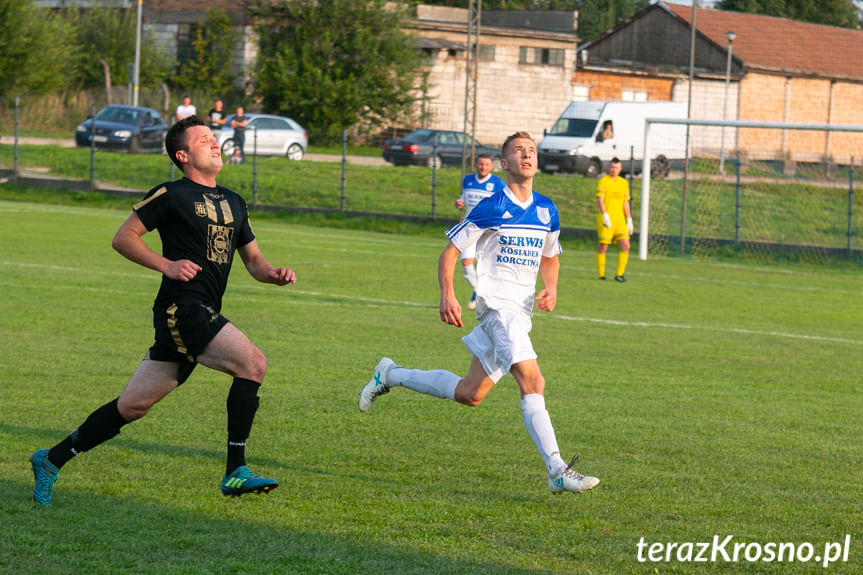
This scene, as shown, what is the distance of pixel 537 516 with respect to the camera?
5.57 m

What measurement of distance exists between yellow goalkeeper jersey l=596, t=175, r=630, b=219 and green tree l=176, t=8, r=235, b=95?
32458mm

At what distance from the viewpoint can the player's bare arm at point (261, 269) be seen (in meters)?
5.64

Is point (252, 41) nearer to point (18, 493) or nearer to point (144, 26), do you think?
point (144, 26)

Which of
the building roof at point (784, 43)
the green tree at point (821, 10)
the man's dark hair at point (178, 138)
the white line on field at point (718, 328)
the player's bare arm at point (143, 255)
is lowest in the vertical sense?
the white line on field at point (718, 328)

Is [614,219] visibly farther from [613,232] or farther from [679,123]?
[679,123]

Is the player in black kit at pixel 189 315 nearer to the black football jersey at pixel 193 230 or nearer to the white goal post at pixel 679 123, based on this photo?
the black football jersey at pixel 193 230

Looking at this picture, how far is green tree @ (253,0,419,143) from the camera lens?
46.9 meters

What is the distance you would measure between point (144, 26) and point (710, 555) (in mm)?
52759

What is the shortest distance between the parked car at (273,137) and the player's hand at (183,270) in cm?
3258

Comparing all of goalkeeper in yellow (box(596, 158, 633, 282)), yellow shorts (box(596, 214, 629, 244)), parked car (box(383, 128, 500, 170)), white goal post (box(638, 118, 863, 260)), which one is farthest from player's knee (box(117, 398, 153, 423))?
parked car (box(383, 128, 500, 170))

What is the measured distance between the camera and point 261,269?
580 centimetres

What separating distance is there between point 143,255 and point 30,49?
40.2 metres

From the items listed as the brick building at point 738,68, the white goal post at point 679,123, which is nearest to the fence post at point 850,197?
the white goal post at point 679,123

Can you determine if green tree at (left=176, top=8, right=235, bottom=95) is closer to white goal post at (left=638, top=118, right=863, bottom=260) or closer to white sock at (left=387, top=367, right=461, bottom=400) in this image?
white goal post at (left=638, top=118, right=863, bottom=260)
